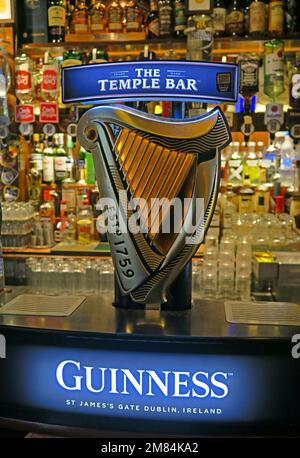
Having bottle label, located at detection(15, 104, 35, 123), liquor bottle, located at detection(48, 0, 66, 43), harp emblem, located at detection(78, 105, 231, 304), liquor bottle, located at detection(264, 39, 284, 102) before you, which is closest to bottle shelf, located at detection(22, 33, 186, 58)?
liquor bottle, located at detection(48, 0, 66, 43)

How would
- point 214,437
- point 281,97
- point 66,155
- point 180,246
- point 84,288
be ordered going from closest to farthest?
point 214,437, point 180,246, point 84,288, point 281,97, point 66,155

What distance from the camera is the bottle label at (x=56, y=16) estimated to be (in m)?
4.44

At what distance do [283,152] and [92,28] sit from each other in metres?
2.01

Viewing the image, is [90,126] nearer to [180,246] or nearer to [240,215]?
[180,246]

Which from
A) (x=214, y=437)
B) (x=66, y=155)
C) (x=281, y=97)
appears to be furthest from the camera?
(x=66, y=155)

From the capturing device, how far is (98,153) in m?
2.05

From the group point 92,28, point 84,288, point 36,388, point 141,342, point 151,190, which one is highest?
point 92,28

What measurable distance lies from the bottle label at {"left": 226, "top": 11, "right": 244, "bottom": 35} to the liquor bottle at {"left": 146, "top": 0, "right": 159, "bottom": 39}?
1.93 feet

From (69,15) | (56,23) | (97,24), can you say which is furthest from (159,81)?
(69,15)

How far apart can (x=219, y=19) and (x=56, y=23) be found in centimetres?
134

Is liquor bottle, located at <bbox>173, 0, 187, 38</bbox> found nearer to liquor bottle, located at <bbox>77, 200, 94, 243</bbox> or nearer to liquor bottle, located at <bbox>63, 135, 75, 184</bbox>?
liquor bottle, located at <bbox>63, 135, 75, 184</bbox>

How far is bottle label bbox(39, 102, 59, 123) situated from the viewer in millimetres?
4316
